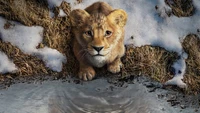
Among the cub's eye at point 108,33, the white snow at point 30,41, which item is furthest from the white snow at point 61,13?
the cub's eye at point 108,33

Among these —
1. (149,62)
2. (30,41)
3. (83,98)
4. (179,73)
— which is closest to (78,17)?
(30,41)

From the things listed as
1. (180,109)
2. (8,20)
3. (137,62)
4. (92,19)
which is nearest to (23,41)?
(8,20)

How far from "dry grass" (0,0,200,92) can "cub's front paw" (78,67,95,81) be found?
0.61 feet

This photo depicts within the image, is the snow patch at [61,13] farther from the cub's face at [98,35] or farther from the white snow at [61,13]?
the cub's face at [98,35]

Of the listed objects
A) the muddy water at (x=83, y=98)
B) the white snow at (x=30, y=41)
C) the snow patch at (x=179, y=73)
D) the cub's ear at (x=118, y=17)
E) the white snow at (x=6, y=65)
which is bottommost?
the muddy water at (x=83, y=98)

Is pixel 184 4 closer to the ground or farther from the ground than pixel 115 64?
farther from the ground

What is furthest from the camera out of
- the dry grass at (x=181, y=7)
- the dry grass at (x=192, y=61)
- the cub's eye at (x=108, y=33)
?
the dry grass at (x=181, y=7)

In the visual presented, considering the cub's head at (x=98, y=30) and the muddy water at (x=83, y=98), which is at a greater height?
the cub's head at (x=98, y=30)

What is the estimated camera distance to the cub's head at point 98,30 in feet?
21.0

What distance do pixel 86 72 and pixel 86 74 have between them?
0.09 feet

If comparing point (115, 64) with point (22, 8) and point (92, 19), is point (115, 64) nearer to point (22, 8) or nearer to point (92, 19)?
point (92, 19)

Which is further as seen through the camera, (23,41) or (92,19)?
(23,41)

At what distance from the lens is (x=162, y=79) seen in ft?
22.5

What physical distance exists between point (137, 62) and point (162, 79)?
41 cm
